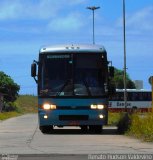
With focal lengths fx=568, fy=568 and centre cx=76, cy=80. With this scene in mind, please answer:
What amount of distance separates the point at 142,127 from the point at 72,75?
4.01 meters

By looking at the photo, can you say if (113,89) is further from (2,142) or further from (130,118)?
(2,142)

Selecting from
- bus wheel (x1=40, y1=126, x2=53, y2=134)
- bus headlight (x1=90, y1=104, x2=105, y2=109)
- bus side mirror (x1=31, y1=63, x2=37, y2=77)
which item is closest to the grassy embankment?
bus wheel (x1=40, y1=126, x2=53, y2=134)

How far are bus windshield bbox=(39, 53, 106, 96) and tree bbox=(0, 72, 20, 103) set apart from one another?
78.6m

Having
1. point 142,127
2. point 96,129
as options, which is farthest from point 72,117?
point 142,127

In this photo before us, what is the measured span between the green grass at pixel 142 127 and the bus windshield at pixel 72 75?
6.13ft

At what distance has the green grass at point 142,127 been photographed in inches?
823

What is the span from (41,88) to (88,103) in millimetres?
2081

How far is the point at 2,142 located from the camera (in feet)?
66.6

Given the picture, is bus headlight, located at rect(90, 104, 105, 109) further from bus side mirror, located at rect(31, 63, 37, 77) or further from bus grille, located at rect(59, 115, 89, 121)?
bus side mirror, located at rect(31, 63, 37, 77)

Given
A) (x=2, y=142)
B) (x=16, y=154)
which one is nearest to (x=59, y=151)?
(x=16, y=154)

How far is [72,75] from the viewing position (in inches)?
948

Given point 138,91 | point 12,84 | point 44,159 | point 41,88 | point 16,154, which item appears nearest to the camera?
point 44,159

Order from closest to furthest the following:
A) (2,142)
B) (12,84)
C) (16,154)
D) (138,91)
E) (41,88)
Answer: (16,154)
(2,142)
(41,88)
(138,91)
(12,84)

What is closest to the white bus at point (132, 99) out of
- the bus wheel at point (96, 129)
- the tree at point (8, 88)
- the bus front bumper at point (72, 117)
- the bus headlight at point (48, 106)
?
the tree at point (8, 88)
